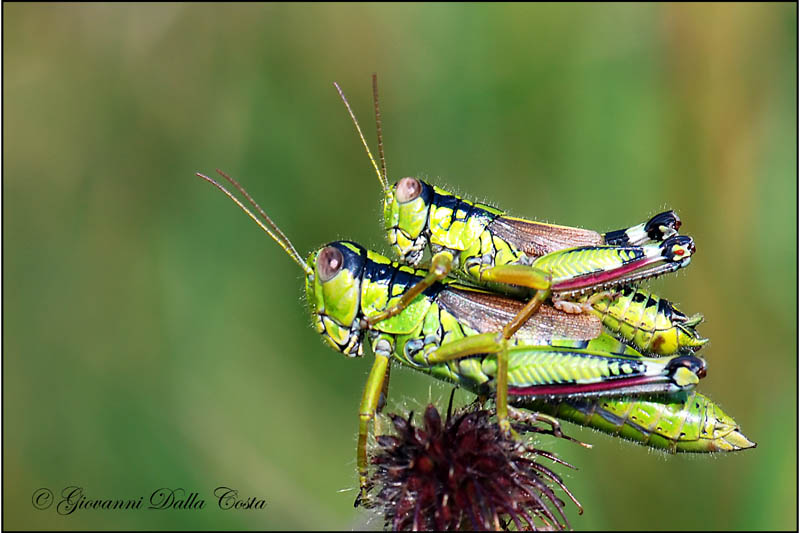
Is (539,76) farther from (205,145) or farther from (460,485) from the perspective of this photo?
(460,485)

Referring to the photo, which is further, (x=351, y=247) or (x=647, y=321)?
(x=351, y=247)

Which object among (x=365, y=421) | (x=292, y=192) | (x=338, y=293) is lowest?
(x=365, y=421)

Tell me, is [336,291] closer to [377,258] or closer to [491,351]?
[377,258]

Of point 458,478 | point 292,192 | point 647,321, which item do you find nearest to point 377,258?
point 458,478

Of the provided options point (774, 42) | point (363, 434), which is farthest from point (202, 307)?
point (774, 42)
